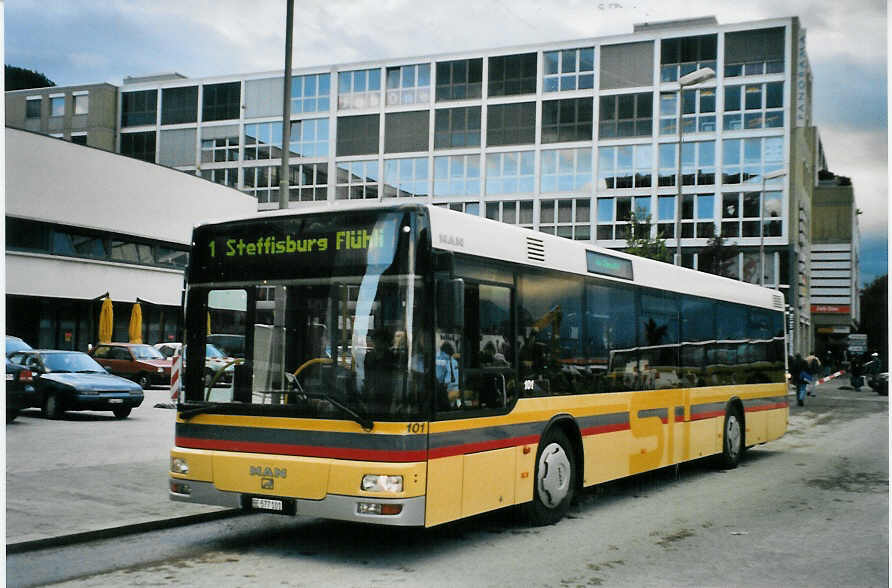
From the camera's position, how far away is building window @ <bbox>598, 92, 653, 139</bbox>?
5428cm

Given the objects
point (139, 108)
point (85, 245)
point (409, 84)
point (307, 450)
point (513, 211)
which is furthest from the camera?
point (139, 108)

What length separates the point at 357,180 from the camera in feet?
193

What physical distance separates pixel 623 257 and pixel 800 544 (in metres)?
3.76

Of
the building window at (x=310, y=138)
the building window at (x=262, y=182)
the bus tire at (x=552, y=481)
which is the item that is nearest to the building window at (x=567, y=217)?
the building window at (x=310, y=138)

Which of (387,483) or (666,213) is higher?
(666,213)

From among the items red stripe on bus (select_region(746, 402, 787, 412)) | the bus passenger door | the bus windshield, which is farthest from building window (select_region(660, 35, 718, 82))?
the bus windshield

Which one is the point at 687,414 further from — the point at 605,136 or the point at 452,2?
the point at 605,136

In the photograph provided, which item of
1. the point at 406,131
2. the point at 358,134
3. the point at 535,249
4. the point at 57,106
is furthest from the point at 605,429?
the point at 57,106

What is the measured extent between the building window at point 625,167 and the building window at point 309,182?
16438 millimetres

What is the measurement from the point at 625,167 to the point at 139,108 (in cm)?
3146

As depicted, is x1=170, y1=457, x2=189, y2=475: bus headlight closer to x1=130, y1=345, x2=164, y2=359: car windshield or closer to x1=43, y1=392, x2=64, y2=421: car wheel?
x1=43, y1=392, x2=64, y2=421: car wheel

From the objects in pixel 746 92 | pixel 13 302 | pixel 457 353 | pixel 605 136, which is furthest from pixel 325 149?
pixel 457 353

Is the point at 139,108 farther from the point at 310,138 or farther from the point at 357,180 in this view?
the point at 357,180

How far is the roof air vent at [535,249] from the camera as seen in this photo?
30.0 feet
